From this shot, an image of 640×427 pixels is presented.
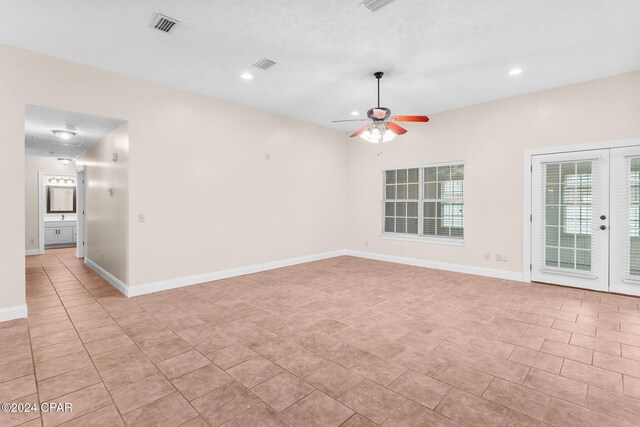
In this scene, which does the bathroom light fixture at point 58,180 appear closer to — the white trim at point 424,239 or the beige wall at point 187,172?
the beige wall at point 187,172

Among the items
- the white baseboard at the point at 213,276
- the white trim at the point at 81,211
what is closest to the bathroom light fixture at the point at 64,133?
the white trim at the point at 81,211

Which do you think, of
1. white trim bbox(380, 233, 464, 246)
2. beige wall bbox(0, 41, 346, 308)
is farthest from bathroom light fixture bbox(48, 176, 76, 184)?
white trim bbox(380, 233, 464, 246)

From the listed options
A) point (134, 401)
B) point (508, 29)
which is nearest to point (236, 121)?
point (508, 29)

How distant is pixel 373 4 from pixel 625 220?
4.47 metres

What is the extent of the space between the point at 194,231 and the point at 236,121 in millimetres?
2035

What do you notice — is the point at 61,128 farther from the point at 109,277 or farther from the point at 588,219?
the point at 588,219

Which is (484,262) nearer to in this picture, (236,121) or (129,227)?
(236,121)

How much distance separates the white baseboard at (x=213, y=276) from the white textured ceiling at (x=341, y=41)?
2923mm

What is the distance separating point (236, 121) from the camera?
5.45 meters

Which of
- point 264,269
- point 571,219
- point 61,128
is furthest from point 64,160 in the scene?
point 571,219

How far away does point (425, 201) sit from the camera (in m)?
6.45

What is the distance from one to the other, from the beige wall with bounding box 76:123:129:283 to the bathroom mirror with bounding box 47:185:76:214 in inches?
155

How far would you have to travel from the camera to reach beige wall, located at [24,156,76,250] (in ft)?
26.1

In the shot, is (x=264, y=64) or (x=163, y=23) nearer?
(x=163, y=23)
